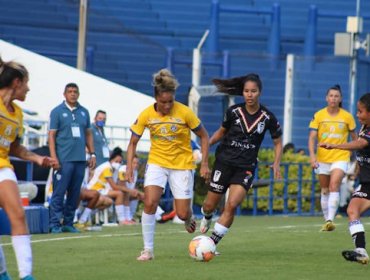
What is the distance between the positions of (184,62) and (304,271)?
1899 centimetres

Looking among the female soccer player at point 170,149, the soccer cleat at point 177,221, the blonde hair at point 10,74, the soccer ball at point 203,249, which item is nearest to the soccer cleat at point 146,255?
the soccer ball at point 203,249

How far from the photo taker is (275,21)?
1372 inches

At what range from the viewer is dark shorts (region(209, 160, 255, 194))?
1352cm

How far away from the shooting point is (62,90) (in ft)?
89.5

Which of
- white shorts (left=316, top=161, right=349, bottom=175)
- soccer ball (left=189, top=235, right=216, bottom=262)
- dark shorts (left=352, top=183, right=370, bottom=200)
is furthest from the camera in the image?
white shorts (left=316, top=161, right=349, bottom=175)

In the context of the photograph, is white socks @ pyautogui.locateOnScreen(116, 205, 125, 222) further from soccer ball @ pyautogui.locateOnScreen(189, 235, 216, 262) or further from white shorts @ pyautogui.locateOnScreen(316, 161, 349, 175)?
soccer ball @ pyautogui.locateOnScreen(189, 235, 216, 262)

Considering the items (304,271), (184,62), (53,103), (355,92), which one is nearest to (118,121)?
(53,103)

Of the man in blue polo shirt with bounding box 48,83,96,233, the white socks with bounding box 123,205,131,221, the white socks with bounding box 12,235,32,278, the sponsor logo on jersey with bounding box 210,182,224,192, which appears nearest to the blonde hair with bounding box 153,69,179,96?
the sponsor logo on jersey with bounding box 210,182,224,192

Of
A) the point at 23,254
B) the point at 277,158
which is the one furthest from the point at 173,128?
the point at 23,254

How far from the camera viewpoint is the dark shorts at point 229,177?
1352 centimetres

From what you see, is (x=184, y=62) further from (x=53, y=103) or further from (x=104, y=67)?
(x=53, y=103)

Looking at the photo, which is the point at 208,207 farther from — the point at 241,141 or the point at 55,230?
the point at 55,230

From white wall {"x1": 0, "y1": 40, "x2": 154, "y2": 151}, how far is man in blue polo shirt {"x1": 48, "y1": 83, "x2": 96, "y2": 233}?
23.9 feet

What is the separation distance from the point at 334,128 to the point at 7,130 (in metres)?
10.0
